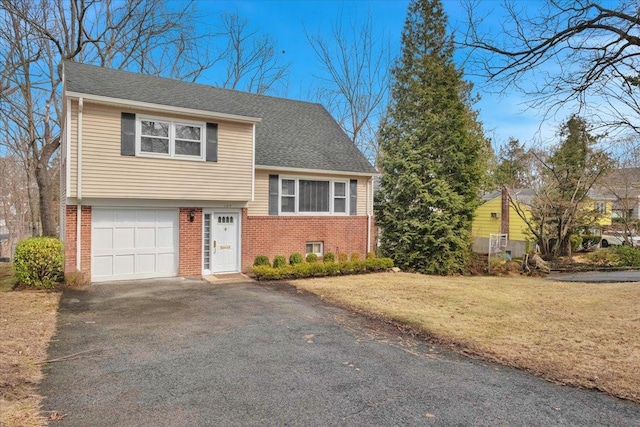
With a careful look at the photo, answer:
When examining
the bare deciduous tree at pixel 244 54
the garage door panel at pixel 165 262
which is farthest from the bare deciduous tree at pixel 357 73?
the garage door panel at pixel 165 262

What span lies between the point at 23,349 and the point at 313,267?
27.4 feet

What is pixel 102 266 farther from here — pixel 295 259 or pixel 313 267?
pixel 313 267

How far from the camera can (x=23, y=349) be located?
17.8ft

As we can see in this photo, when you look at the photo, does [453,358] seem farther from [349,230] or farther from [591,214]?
[591,214]

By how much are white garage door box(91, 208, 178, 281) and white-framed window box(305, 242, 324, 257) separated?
16.0 ft

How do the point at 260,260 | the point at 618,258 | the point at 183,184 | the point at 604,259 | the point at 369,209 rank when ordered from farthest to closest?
the point at 604,259 < the point at 618,258 < the point at 369,209 < the point at 260,260 < the point at 183,184

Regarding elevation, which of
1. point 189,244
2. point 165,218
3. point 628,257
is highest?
point 165,218

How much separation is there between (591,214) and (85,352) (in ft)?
85.4

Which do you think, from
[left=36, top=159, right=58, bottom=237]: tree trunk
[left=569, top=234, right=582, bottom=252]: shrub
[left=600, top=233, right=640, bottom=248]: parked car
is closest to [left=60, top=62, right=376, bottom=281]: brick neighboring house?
[left=36, top=159, right=58, bottom=237]: tree trunk

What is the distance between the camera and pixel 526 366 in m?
5.19

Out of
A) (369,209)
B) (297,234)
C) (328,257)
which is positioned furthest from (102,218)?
(369,209)

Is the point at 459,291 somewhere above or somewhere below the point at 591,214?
below

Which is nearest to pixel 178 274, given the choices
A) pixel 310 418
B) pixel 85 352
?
pixel 85 352

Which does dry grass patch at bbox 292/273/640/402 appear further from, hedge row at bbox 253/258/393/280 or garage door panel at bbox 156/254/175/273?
garage door panel at bbox 156/254/175/273
